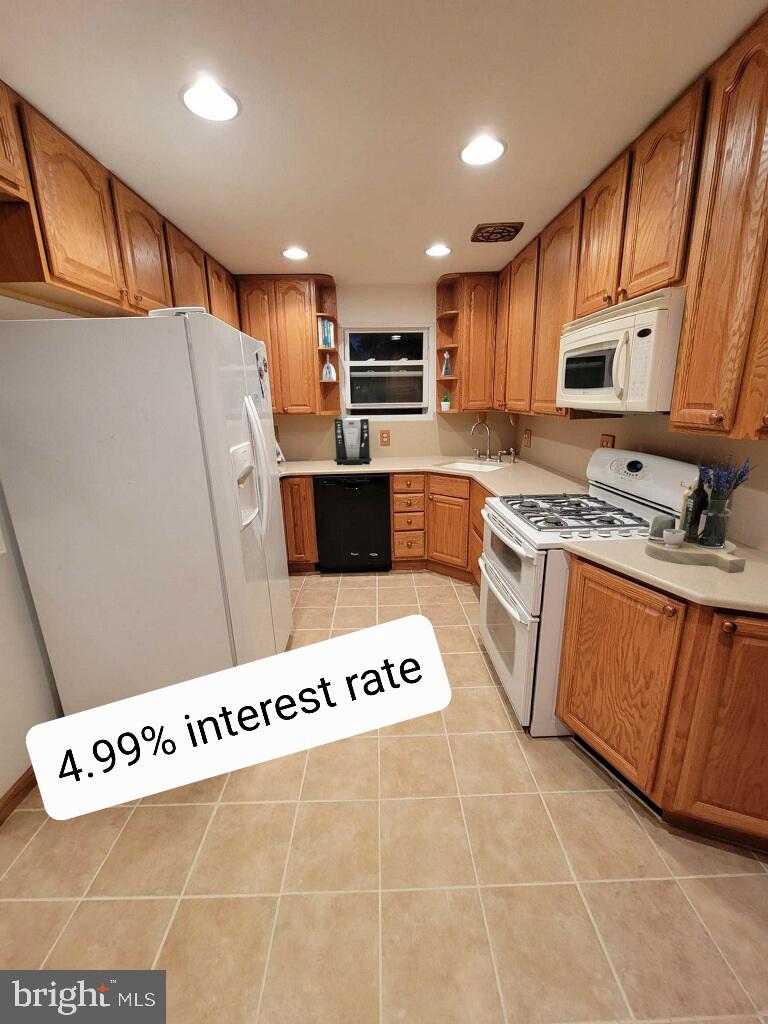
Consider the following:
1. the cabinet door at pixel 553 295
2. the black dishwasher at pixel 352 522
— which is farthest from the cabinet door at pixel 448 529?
the cabinet door at pixel 553 295

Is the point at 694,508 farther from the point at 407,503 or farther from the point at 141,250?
the point at 141,250

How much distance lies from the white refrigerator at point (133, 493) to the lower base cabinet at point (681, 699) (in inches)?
54.4

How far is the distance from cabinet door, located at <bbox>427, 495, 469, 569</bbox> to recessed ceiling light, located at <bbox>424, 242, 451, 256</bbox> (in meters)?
1.66

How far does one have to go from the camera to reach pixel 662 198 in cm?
144

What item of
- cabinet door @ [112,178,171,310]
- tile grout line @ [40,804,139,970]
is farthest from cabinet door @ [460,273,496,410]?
tile grout line @ [40,804,139,970]

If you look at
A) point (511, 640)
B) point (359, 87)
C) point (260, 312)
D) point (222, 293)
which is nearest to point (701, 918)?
point (511, 640)

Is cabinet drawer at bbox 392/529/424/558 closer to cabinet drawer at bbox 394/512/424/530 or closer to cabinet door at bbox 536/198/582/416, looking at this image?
cabinet drawer at bbox 394/512/424/530

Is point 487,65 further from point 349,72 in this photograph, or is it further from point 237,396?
point 237,396

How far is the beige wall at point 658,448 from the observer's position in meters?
1.44

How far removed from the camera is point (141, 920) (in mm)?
1162

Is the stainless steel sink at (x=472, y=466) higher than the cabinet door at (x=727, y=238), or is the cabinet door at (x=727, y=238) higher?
the cabinet door at (x=727, y=238)

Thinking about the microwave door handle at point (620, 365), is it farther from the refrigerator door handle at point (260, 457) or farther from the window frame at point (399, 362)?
the window frame at point (399, 362)

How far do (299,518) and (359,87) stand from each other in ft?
8.30

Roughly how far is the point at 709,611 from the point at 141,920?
1.82 metres
